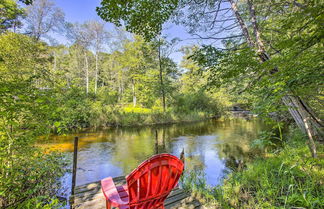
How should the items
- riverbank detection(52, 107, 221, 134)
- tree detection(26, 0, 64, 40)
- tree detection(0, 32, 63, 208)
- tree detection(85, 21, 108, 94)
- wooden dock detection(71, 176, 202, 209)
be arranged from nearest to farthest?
tree detection(0, 32, 63, 208) → wooden dock detection(71, 176, 202, 209) → tree detection(26, 0, 64, 40) → riverbank detection(52, 107, 221, 134) → tree detection(85, 21, 108, 94)

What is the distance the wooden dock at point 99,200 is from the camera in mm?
2211

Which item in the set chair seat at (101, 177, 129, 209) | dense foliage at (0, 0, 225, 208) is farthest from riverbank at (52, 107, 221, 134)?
chair seat at (101, 177, 129, 209)

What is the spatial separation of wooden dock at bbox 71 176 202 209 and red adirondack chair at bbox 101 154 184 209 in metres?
0.91

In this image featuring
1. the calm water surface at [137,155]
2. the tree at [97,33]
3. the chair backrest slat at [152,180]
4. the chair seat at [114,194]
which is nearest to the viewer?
the chair backrest slat at [152,180]

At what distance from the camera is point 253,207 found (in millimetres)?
1967

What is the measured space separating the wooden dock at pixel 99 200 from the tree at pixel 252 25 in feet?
6.23

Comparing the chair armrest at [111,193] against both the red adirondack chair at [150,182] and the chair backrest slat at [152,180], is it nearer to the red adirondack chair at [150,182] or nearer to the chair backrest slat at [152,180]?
the red adirondack chair at [150,182]

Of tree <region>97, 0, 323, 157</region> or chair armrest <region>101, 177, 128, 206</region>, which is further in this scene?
tree <region>97, 0, 323, 157</region>

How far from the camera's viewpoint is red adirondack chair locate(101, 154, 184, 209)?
1.22m

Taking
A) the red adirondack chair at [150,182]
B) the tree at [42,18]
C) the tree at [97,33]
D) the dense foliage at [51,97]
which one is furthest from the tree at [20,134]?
the tree at [42,18]

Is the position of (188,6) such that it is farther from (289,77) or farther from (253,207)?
(253,207)

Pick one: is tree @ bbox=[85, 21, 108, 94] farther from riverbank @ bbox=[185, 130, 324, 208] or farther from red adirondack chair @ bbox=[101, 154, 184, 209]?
red adirondack chair @ bbox=[101, 154, 184, 209]

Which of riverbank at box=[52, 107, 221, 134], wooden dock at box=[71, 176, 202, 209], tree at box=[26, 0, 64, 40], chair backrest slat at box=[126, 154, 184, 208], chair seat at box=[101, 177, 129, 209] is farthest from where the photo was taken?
riverbank at box=[52, 107, 221, 134]

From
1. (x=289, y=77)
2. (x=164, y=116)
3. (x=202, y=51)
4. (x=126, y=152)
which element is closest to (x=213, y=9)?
(x=202, y=51)
